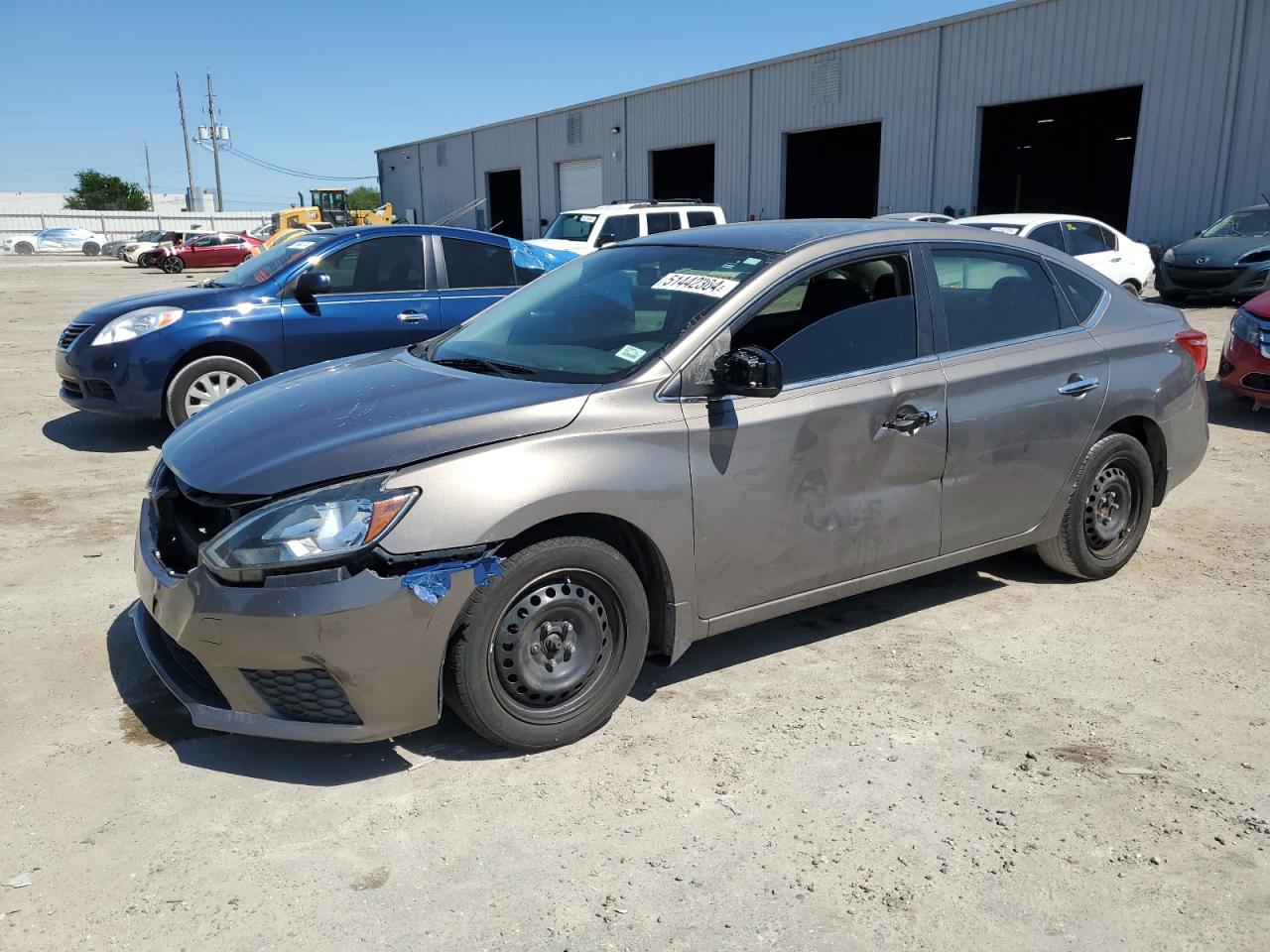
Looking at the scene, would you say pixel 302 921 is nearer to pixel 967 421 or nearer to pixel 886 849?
pixel 886 849

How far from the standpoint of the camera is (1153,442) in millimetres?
5055

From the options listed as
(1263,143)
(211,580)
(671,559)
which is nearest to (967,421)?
(671,559)

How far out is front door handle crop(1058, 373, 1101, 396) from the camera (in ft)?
14.9

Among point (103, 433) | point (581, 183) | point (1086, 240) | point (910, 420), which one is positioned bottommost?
point (103, 433)

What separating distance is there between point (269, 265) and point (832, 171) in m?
30.8

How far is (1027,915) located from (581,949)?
116 cm

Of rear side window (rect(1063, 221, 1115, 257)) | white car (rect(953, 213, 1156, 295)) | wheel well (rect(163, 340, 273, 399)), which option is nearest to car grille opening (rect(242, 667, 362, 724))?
wheel well (rect(163, 340, 273, 399))

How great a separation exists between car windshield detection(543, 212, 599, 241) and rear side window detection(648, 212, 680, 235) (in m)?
0.93

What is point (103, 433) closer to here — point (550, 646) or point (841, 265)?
point (550, 646)

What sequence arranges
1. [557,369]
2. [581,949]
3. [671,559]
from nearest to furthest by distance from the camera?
1. [581,949]
2. [671,559]
3. [557,369]

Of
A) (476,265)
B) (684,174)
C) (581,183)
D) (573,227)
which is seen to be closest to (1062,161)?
(684,174)

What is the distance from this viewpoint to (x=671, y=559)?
352 centimetres

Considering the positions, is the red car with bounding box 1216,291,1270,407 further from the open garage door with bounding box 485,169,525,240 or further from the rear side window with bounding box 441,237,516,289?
the open garage door with bounding box 485,169,525,240

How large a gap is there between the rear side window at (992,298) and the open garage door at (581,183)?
120 ft
